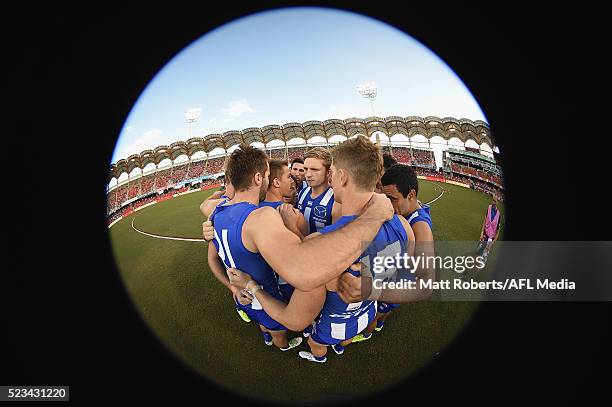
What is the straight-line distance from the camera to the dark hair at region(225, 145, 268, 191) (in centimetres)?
194

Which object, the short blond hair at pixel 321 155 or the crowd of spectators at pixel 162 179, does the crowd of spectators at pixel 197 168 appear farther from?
the short blond hair at pixel 321 155

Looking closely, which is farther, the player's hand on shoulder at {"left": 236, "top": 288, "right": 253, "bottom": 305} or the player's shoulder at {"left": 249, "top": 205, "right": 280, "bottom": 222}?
the player's hand on shoulder at {"left": 236, "top": 288, "right": 253, "bottom": 305}

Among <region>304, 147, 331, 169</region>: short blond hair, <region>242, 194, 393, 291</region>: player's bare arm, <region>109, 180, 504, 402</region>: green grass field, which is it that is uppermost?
<region>304, 147, 331, 169</region>: short blond hair

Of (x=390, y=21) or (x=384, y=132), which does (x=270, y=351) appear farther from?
(x=384, y=132)

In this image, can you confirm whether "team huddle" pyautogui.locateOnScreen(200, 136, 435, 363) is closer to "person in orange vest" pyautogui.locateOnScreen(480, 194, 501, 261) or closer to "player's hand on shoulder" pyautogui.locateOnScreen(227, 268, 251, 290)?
"player's hand on shoulder" pyautogui.locateOnScreen(227, 268, 251, 290)

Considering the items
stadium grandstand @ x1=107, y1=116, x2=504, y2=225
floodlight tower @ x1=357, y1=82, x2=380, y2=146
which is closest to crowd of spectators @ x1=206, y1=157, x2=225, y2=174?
stadium grandstand @ x1=107, y1=116, x2=504, y2=225

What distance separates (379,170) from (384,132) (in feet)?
87.1

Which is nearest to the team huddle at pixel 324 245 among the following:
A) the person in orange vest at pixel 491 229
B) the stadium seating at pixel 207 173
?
the person in orange vest at pixel 491 229

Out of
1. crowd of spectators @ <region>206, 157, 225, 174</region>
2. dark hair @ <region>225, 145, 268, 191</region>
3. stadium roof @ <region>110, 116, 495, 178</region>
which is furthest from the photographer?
crowd of spectators @ <region>206, 157, 225, 174</region>

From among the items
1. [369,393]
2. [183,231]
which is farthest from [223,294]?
[183,231]

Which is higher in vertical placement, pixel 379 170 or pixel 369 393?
pixel 379 170

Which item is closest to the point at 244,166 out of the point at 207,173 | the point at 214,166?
the point at 207,173

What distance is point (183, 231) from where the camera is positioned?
936cm

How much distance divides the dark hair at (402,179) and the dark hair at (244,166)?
1.32 metres
